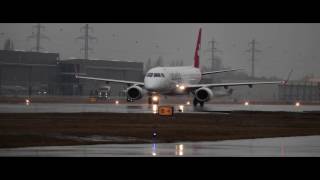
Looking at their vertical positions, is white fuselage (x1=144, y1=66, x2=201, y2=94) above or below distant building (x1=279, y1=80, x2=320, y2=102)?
below

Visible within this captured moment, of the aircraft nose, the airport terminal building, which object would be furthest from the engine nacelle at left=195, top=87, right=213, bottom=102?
the airport terminal building

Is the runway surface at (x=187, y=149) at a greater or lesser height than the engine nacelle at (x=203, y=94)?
lesser

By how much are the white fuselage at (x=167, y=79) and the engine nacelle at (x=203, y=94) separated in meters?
5.26

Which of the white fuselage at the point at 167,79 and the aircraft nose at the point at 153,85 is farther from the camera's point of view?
the white fuselage at the point at 167,79

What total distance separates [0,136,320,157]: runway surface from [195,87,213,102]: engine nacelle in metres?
49.3

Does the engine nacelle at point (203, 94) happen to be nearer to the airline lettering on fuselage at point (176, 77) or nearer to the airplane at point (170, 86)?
the airplane at point (170, 86)

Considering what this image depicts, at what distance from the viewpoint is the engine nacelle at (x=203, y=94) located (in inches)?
3301

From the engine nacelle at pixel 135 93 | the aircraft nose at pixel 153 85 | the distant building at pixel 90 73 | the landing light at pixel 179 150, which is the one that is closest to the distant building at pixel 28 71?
the distant building at pixel 90 73

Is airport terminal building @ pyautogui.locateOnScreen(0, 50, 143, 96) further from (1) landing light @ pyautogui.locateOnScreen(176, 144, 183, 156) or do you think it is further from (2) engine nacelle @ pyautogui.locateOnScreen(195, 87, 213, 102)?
(1) landing light @ pyautogui.locateOnScreen(176, 144, 183, 156)

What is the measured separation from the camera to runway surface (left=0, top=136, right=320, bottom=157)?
27109 millimetres

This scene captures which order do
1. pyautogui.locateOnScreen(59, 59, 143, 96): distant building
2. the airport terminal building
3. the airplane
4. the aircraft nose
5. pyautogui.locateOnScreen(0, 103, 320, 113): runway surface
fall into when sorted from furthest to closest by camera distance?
pyautogui.locateOnScreen(59, 59, 143, 96): distant building
the airport terminal building
the aircraft nose
the airplane
pyautogui.locateOnScreen(0, 103, 320, 113): runway surface
